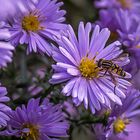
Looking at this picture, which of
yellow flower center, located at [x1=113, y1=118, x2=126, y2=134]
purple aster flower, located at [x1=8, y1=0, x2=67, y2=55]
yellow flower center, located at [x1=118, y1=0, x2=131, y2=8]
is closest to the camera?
purple aster flower, located at [x1=8, y1=0, x2=67, y2=55]

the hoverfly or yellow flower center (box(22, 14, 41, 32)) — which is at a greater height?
yellow flower center (box(22, 14, 41, 32))

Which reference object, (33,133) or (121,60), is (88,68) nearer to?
(121,60)

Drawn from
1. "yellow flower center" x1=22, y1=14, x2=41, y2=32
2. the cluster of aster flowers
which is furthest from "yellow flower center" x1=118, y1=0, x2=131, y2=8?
"yellow flower center" x1=22, y1=14, x2=41, y2=32

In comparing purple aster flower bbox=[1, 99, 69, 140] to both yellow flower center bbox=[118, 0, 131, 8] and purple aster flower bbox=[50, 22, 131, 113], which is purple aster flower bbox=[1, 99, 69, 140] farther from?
yellow flower center bbox=[118, 0, 131, 8]

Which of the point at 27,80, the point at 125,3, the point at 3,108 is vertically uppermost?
the point at 3,108

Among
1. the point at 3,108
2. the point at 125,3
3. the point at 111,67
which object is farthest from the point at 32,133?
the point at 125,3

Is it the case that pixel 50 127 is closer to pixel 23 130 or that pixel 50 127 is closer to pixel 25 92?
pixel 23 130
